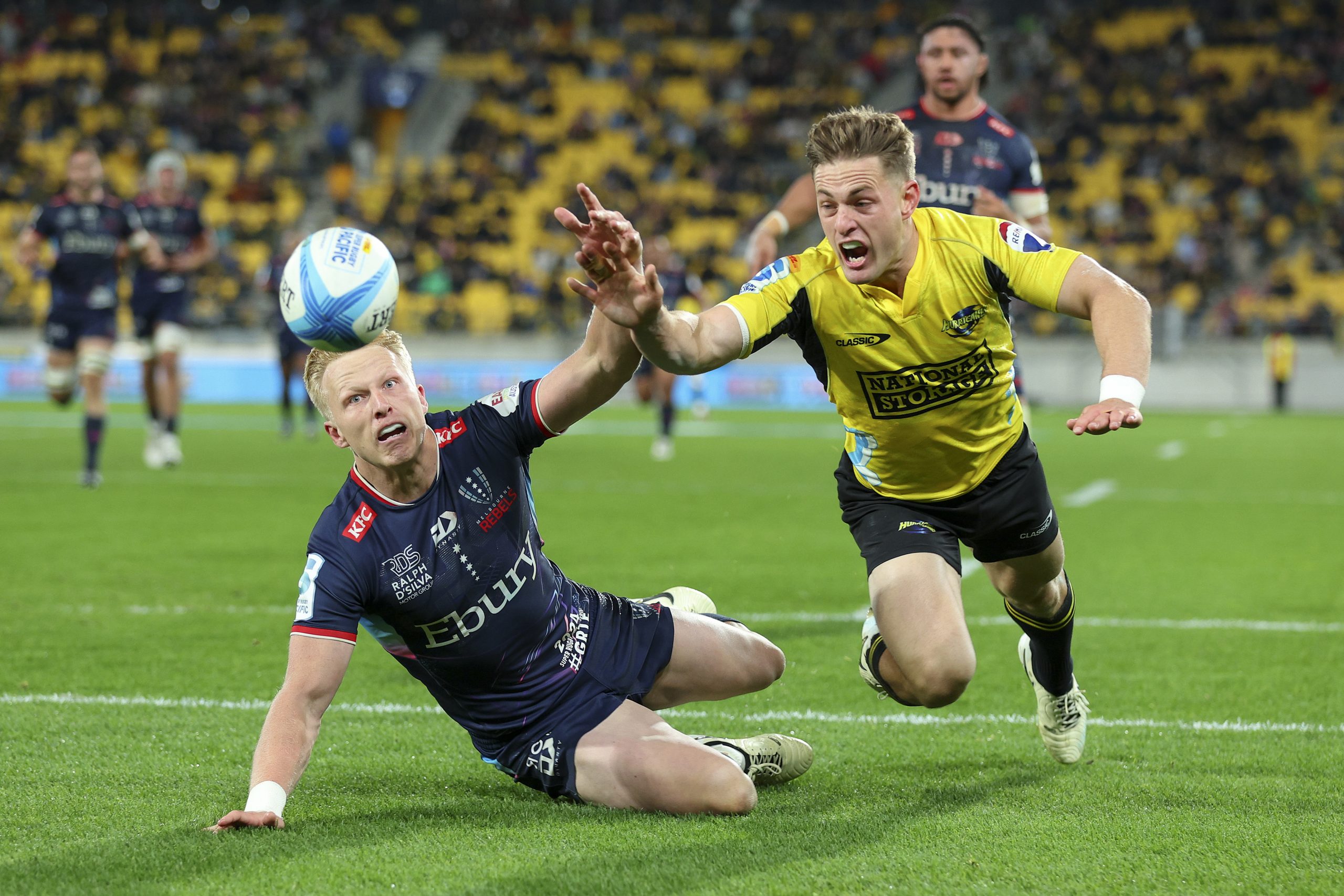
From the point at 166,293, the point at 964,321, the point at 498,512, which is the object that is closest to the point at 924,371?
the point at 964,321

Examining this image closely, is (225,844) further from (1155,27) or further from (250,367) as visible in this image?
(1155,27)

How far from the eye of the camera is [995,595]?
25.4 ft

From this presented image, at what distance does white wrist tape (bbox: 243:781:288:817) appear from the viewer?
11.7 feet

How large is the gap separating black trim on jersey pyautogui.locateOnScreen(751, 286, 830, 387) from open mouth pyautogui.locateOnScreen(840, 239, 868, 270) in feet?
0.65

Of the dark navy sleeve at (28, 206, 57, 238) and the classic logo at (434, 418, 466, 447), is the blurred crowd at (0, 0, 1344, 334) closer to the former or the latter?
the dark navy sleeve at (28, 206, 57, 238)

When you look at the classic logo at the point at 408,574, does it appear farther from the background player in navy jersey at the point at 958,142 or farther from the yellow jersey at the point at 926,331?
the background player in navy jersey at the point at 958,142

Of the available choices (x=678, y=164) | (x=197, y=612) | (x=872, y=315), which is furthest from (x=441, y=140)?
(x=872, y=315)

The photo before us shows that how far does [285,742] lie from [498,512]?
85cm

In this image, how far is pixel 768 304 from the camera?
417 centimetres

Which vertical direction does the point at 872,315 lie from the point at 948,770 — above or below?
above

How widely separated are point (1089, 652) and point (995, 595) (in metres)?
1.43

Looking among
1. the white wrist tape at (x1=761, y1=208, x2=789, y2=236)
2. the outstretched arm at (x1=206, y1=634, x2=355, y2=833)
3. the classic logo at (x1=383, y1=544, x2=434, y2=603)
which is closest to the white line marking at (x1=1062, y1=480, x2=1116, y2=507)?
the white wrist tape at (x1=761, y1=208, x2=789, y2=236)

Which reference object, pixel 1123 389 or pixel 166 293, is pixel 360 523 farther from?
pixel 166 293

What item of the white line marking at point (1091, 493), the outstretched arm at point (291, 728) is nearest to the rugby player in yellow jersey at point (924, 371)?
the outstretched arm at point (291, 728)
